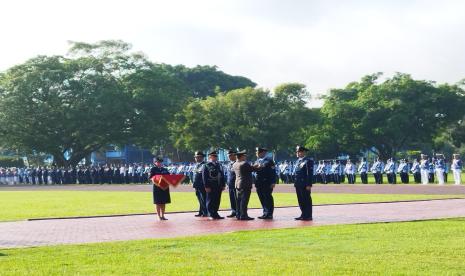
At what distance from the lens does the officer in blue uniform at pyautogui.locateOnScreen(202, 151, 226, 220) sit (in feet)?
57.1

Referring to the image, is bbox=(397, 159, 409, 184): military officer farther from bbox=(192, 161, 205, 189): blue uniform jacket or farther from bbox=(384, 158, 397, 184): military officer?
bbox=(192, 161, 205, 189): blue uniform jacket

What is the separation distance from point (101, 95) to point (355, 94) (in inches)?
838

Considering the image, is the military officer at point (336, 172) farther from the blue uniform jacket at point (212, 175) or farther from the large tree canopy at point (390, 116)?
the blue uniform jacket at point (212, 175)

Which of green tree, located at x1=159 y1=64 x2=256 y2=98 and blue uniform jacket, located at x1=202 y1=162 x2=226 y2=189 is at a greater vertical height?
green tree, located at x1=159 y1=64 x2=256 y2=98

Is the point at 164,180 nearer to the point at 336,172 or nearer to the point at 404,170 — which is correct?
the point at 404,170

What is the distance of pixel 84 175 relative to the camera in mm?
53062

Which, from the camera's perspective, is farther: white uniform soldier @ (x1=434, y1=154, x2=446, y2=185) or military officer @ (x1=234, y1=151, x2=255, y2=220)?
white uniform soldier @ (x1=434, y1=154, x2=446, y2=185)

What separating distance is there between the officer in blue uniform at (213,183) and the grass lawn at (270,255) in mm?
4277

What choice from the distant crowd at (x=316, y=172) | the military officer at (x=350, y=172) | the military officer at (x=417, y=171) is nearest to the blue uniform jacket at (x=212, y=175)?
the distant crowd at (x=316, y=172)

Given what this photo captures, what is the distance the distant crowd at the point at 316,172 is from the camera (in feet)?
118

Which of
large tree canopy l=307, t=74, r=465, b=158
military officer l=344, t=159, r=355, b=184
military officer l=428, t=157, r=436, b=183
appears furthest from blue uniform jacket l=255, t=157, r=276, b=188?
large tree canopy l=307, t=74, r=465, b=158

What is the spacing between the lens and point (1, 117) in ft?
186

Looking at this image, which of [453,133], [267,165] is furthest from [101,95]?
[267,165]

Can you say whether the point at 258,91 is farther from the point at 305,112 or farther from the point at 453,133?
the point at 453,133
